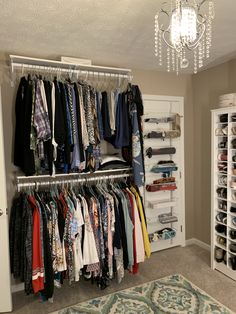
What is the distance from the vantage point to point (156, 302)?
2.42m

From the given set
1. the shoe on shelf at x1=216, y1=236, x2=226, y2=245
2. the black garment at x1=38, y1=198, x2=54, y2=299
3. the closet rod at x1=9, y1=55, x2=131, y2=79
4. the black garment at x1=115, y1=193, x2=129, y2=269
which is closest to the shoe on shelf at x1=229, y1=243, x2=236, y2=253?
the shoe on shelf at x1=216, y1=236, x2=226, y2=245

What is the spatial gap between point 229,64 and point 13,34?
2.43 meters

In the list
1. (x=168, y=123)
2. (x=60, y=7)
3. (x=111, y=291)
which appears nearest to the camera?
(x=60, y=7)

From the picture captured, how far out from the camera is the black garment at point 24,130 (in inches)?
88.8

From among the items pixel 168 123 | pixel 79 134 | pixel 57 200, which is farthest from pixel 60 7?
pixel 168 123

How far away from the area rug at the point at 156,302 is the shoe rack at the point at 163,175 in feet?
2.76

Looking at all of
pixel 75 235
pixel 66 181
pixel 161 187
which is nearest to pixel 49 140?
pixel 66 181

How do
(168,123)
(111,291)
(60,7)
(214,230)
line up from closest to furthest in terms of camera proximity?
1. (60,7)
2. (111,291)
3. (214,230)
4. (168,123)

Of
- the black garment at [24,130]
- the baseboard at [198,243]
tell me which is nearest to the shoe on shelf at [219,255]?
the baseboard at [198,243]

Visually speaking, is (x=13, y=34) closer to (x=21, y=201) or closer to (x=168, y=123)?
(x=21, y=201)

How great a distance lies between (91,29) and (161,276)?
8.66ft

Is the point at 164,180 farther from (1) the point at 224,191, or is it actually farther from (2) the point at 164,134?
(1) the point at 224,191

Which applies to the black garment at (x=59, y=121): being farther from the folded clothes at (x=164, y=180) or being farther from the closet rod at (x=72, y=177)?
the folded clothes at (x=164, y=180)

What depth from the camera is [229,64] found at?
10.1ft
